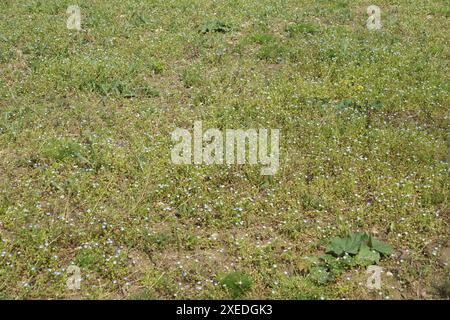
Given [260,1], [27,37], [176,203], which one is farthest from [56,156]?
[260,1]

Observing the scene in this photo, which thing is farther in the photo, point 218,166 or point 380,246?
point 218,166

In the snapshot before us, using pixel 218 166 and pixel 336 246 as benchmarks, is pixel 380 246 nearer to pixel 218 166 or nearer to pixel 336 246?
pixel 336 246

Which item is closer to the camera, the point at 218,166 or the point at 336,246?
the point at 336,246

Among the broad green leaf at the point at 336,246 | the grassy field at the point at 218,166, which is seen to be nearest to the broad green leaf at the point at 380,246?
the grassy field at the point at 218,166

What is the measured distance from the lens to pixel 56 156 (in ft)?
31.4

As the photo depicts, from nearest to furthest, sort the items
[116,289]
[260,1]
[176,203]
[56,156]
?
[116,289], [176,203], [56,156], [260,1]

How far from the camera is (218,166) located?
941cm

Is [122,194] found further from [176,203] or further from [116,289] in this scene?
[116,289]

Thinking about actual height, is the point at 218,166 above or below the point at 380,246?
above

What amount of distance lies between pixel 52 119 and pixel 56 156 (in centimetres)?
165

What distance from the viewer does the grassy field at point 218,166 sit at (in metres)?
7.30

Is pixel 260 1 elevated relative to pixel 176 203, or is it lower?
elevated

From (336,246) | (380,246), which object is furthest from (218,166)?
(380,246)

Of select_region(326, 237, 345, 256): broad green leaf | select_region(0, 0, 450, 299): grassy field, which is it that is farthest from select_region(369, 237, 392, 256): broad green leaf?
select_region(326, 237, 345, 256): broad green leaf
